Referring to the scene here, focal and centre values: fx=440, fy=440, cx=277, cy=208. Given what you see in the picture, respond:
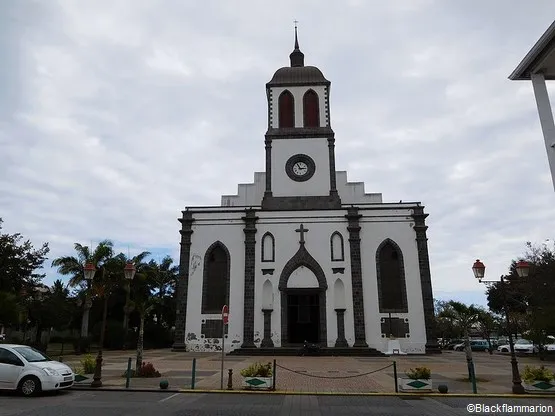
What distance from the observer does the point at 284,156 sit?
3638 cm

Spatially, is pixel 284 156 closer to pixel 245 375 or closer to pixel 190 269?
pixel 190 269

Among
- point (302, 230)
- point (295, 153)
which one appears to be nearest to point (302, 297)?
point (302, 230)

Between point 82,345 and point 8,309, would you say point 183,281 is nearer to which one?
point 82,345

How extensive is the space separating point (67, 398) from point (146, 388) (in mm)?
2491

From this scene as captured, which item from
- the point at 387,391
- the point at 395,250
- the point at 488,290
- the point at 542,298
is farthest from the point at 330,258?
the point at 488,290

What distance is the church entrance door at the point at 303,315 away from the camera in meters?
31.8

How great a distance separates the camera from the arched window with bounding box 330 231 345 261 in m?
32.4

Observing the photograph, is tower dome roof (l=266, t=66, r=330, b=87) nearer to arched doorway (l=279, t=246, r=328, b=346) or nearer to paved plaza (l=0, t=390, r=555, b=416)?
arched doorway (l=279, t=246, r=328, b=346)

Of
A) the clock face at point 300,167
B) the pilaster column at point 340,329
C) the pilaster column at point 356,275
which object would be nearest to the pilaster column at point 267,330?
the pilaster column at point 340,329

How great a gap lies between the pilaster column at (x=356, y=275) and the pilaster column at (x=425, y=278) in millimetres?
4306

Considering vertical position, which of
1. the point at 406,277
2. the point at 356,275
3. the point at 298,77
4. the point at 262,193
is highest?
the point at 298,77

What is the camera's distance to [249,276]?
32.1 meters

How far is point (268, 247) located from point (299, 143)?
9445mm

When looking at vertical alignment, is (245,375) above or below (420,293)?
below
